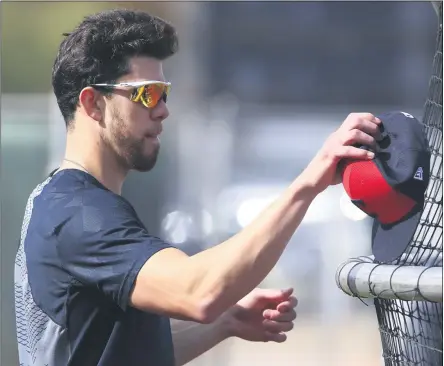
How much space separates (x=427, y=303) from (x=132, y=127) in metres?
0.95

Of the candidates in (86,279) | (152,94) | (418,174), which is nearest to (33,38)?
(152,94)

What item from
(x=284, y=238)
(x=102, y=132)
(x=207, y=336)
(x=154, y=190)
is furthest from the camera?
(x=154, y=190)

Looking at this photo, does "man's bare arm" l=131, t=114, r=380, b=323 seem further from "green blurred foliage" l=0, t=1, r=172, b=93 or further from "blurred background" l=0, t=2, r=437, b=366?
"green blurred foliage" l=0, t=1, r=172, b=93

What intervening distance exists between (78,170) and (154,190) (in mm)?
5566

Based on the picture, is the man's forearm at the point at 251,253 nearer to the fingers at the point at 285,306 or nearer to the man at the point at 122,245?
the man at the point at 122,245

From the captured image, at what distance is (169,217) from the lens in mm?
8352

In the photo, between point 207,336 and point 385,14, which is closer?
point 207,336

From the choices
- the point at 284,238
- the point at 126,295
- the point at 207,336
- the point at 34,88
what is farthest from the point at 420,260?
the point at 34,88

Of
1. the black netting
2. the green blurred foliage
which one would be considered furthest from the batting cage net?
the green blurred foliage

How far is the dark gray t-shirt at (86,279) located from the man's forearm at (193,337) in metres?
0.33

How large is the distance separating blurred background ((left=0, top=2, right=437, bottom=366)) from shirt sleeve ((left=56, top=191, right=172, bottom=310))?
5599mm

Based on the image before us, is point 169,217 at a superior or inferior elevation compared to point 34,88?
inferior

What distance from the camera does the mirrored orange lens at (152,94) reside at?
2459 mm

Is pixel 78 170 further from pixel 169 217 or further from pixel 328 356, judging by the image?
pixel 328 356
